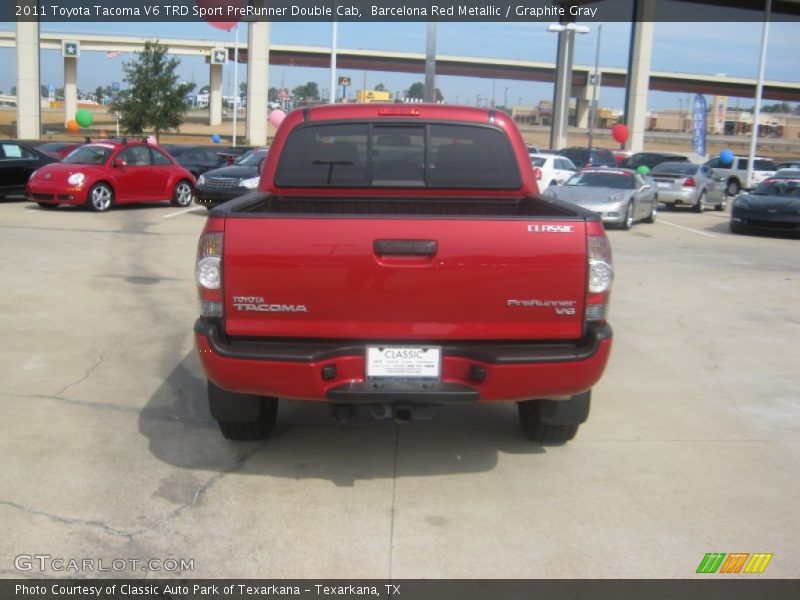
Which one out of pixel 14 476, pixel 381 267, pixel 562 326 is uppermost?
pixel 381 267

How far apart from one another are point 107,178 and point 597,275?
1628 cm

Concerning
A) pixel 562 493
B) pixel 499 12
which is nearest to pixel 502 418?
pixel 562 493

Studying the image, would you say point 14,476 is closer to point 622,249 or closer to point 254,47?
point 622,249

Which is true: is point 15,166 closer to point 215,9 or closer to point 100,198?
point 100,198

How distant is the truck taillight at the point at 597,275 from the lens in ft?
14.1

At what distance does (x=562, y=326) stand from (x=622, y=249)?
39.2ft

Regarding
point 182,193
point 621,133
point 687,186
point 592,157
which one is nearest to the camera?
point 182,193

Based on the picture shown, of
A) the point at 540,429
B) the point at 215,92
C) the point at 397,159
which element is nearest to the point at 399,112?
the point at 397,159

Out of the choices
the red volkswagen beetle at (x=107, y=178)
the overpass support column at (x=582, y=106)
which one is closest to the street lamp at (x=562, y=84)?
the red volkswagen beetle at (x=107, y=178)

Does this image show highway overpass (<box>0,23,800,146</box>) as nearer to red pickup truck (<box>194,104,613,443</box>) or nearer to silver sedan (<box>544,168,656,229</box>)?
silver sedan (<box>544,168,656,229</box>)

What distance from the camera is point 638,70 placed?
44.3 m

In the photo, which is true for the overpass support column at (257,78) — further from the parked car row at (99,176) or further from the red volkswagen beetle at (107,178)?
the red volkswagen beetle at (107,178)

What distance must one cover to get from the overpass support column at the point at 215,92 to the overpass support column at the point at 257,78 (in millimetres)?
36737

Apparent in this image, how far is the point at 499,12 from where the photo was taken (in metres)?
31.8
